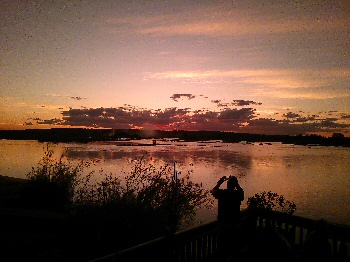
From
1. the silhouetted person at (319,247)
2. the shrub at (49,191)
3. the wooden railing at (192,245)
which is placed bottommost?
the shrub at (49,191)

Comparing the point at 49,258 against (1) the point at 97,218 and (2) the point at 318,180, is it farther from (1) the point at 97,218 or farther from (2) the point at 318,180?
(2) the point at 318,180

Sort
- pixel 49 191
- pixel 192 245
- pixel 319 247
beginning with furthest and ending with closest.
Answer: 1. pixel 49 191
2. pixel 192 245
3. pixel 319 247

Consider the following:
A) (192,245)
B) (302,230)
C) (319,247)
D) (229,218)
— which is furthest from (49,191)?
(319,247)

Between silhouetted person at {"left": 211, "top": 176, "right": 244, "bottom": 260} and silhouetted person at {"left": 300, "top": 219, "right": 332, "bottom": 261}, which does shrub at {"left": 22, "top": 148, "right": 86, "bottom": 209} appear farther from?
silhouetted person at {"left": 300, "top": 219, "right": 332, "bottom": 261}

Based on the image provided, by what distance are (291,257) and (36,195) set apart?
14.7 metres

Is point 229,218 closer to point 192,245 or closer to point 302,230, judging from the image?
point 192,245

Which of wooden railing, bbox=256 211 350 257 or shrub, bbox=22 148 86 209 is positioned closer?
wooden railing, bbox=256 211 350 257

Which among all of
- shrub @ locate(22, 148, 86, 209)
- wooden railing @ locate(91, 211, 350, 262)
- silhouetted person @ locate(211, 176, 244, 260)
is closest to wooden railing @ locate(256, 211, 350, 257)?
wooden railing @ locate(91, 211, 350, 262)

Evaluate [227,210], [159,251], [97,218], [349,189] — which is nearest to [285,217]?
[227,210]

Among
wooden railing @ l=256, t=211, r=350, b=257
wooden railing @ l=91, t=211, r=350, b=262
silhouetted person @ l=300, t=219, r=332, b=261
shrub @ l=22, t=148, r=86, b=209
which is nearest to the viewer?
silhouetted person @ l=300, t=219, r=332, b=261

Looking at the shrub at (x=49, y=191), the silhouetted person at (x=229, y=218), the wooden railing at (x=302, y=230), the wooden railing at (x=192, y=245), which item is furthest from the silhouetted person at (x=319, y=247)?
the shrub at (x=49, y=191)

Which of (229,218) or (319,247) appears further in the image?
(229,218)

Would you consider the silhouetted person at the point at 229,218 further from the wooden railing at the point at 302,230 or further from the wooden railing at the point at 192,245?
the wooden railing at the point at 302,230

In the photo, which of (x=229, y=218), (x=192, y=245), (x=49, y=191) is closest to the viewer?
(x=192, y=245)
